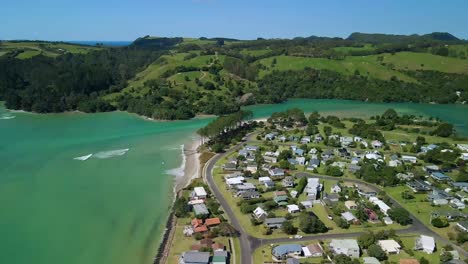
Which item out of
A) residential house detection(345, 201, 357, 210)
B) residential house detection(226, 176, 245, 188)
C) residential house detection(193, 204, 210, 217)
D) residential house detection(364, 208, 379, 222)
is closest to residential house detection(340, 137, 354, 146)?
residential house detection(226, 176, 245, 188)

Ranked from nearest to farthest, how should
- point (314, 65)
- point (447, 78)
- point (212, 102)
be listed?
1. point (212, 102)
2. point (447, 78)
3. point (314, 65)

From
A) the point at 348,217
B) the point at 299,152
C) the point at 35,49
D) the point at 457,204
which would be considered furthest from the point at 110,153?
the point at 35,49

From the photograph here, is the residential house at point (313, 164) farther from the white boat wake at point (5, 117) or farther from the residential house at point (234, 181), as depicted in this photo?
the white boat wake at point (5, 117)

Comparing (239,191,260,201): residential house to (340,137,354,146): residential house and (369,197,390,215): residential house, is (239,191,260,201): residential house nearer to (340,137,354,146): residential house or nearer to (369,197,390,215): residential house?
(369,197,390,215): residential house

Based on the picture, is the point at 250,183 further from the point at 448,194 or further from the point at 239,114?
the point at 239,114

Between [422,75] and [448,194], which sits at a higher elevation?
[422,75]

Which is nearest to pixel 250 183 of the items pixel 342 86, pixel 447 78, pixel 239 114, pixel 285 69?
pixel 239 114
